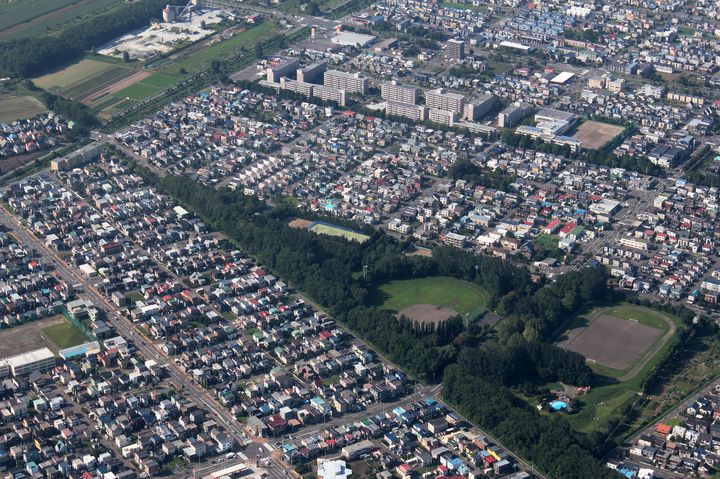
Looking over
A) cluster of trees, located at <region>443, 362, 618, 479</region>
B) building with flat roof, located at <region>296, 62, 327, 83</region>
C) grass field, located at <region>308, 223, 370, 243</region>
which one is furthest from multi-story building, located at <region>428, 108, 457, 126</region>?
cluster of trees, located at <region>443, 362, 618, 479</region>

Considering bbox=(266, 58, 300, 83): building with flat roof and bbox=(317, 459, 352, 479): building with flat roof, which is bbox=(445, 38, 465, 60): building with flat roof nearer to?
bbox=(266, 58, 300, 83): building with flat roof

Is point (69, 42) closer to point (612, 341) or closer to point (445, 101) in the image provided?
point (445, 101)

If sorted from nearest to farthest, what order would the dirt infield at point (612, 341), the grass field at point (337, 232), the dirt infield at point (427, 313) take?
the dirt infield at point (612, 341)
the dirt infield at point (427, 313)
the grass field at point (337, 232)

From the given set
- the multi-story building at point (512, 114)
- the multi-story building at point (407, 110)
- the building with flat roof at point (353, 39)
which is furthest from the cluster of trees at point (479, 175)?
the building with flat roof at point (353, 39)

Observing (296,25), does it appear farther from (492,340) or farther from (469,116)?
(492,340)

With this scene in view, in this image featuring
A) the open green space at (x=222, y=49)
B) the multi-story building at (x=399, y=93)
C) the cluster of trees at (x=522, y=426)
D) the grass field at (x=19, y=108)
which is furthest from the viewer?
the open green space at (x=222, y=49)

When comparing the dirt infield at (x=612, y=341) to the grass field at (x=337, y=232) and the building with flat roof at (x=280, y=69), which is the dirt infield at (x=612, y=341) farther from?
the building with flat roof at (x=280, y=69)
